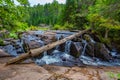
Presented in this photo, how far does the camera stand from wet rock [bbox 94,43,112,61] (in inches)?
551

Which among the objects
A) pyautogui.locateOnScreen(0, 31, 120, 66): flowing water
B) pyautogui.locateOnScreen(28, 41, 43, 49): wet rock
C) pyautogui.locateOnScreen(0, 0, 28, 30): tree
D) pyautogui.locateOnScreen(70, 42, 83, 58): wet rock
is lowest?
pyautogui.locateOnScreen(0, 31, 120, 66): flowing water

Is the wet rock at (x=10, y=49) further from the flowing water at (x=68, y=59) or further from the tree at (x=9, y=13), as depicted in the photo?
the tree at (x=9, y=13)

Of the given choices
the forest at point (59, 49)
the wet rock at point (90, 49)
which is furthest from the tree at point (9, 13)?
the wet rock at point (90, 49)

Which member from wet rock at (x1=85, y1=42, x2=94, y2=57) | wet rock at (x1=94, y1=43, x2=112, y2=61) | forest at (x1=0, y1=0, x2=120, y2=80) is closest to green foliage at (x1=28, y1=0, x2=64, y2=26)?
forest at (x1=0, y1=0, x2=120, y2=80)

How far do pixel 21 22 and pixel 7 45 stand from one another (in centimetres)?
768

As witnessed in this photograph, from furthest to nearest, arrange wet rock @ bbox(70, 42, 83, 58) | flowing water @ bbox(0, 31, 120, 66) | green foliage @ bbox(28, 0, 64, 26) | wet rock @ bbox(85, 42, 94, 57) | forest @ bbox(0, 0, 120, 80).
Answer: green foliage @ bbox(28, 0, 64, 26)
wet rock @ bbox(85, 42, 94, 57)
wet rock @ bbox(70, 42, 83, 58)
flowing water @ bbox(0, 31, 120, 66)
forest @ bbox(0, 0, 120, 80)

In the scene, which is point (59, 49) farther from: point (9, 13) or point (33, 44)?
point (9, 13)

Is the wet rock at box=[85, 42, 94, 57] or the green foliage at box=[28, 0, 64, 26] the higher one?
the green foliage at box=[28, 0, 64, 26]

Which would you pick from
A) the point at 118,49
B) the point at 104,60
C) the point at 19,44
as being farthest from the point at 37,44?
the point at 118,49

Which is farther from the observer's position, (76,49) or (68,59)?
(76,49)

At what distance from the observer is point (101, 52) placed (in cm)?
1432

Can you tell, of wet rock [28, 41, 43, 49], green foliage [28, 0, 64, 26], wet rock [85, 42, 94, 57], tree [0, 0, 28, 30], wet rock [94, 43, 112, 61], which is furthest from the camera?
green foliage [28, 0, 64, 26]

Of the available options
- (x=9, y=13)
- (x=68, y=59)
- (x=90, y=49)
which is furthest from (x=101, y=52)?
(x=9, y=13)

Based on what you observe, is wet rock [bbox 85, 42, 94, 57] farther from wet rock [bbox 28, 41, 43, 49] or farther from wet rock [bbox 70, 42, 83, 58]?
wet rock [bbox 28, 41, 43, 49]
